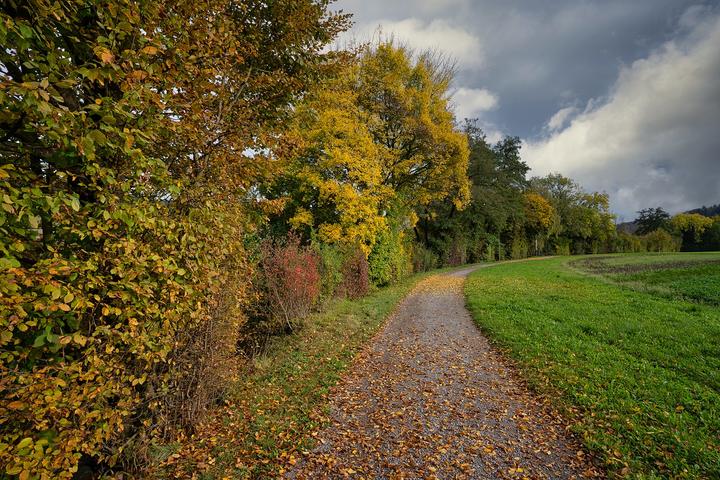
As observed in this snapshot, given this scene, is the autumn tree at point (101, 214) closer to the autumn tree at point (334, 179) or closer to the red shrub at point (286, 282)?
the red shrub at point (286, 282)

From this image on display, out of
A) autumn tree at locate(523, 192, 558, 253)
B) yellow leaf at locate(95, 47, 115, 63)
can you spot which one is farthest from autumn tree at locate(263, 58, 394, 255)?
autumn tree at locate(523, 192, 558, 253)

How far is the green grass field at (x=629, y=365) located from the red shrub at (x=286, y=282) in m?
5.58

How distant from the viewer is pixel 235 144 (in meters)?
4.30

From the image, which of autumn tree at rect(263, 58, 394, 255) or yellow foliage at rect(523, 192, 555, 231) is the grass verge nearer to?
autumn tree at rect(263, 58, 394, 255)

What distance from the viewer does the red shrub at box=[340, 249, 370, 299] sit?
1382cm

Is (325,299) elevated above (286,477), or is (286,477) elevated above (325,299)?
(325,299)

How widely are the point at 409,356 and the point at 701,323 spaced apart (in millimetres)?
8328

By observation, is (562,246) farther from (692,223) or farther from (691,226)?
(692,223)

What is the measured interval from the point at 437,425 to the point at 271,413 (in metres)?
2.66

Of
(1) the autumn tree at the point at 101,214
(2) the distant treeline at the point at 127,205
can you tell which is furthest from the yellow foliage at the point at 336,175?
(1) the autumn tree at the point at 101,214

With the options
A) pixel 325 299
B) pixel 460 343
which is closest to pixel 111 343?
pixel 460 343

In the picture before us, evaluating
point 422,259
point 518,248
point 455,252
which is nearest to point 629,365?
point 422,259

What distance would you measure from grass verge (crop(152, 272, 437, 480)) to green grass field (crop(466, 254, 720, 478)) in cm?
402

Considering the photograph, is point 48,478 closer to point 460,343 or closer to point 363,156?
point 460,343
